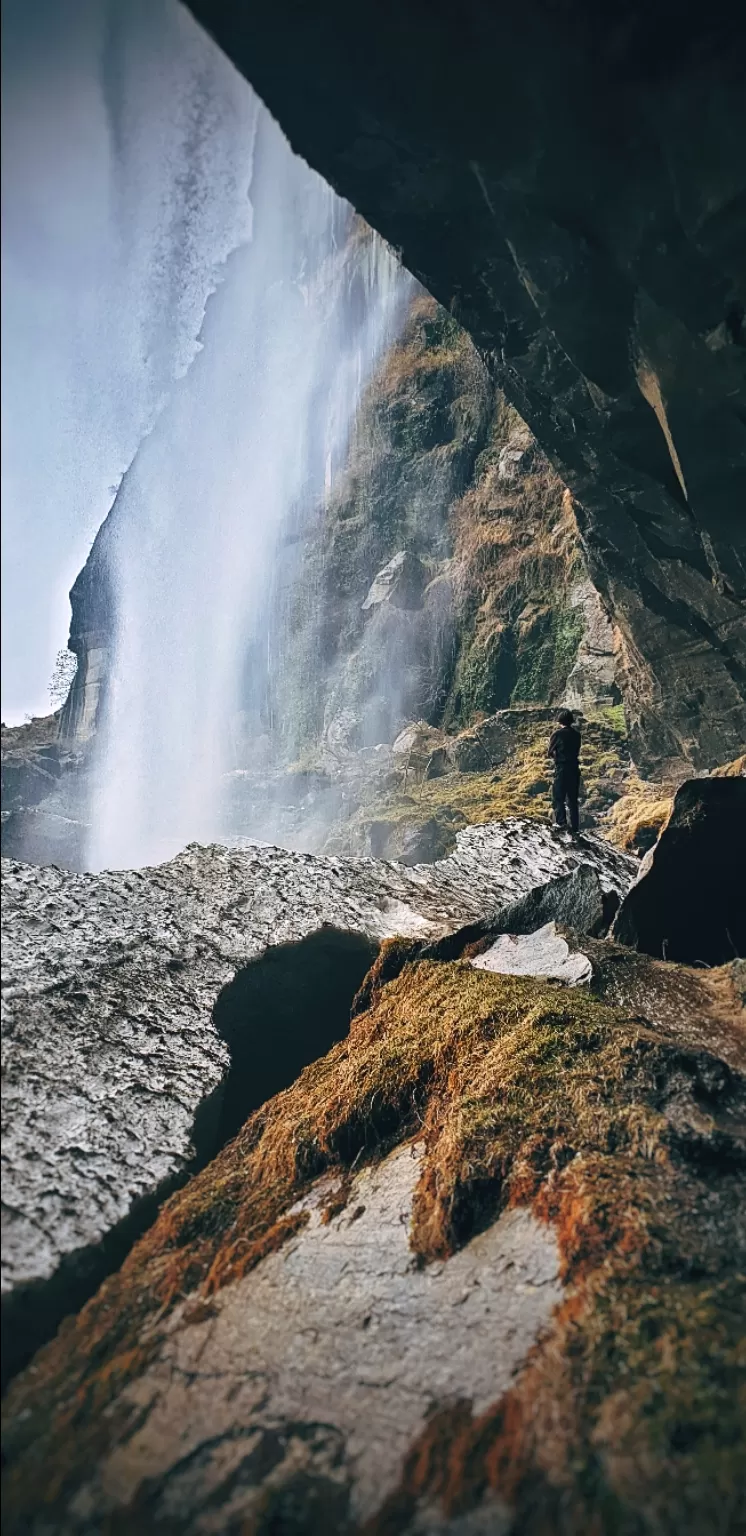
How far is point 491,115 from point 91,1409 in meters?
7.96

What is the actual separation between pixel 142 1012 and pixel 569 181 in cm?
700

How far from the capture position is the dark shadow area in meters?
3.36

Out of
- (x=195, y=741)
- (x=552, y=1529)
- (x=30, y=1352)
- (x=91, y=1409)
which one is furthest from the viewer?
(x=195, y=741)

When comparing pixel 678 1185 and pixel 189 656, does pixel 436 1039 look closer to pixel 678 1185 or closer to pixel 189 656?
pixel 678 1185

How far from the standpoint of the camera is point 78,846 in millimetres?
43250

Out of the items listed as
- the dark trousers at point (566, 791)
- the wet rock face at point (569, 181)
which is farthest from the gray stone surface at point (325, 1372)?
the dark trousers at point (566, 791)

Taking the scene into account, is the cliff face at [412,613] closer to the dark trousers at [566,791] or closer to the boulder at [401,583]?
the boulder at [401,583]

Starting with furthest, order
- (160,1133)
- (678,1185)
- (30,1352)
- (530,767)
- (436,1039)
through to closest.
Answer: (530,767)
(436,1039)
(160,1133)
(30,1352)
(678,1185)

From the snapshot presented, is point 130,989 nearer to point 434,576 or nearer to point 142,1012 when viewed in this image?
point 142,1012

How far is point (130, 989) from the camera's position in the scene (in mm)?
5332

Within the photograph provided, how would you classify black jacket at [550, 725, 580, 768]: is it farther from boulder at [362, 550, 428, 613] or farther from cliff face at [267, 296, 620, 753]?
boulder at [362, 550, 428, 613]

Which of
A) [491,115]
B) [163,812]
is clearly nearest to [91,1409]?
[491,115]

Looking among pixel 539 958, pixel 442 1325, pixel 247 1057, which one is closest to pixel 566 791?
pixel 539 958

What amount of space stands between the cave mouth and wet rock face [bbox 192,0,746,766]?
6.02 meters
